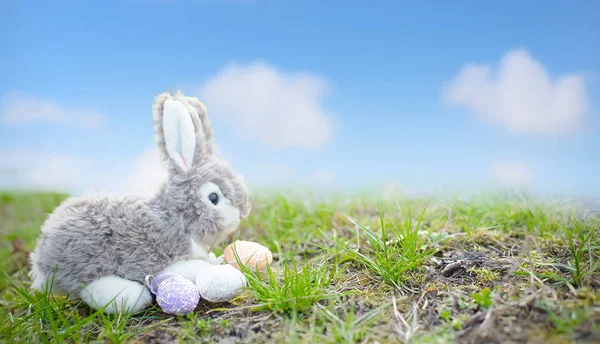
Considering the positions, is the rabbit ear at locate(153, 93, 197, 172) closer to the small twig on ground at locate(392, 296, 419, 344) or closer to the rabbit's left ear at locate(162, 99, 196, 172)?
the rabbit's left ear at locate(162, 99, 196, 172)

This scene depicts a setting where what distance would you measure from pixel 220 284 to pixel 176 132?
2.71 ft

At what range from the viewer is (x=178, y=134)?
2.43 m

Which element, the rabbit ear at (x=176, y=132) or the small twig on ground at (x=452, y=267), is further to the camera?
the rabbit ear at (x=176, y=132)

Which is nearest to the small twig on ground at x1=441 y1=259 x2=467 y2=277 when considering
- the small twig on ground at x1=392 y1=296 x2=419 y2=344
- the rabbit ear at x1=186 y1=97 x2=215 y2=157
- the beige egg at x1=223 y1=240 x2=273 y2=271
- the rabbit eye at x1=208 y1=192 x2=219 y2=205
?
the small twig on ground at x1=392 y1=296 x2=419 y2=344

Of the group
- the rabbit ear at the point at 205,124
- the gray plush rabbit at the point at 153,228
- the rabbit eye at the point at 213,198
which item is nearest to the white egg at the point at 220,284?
the gray plush rabbit at the point at 153,228

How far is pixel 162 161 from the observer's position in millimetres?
2471

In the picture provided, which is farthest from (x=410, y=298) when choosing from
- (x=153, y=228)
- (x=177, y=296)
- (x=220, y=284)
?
(x=153, y=228)

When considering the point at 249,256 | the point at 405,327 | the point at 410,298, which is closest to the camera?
the point at 405,327

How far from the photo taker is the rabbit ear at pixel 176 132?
2408 mm

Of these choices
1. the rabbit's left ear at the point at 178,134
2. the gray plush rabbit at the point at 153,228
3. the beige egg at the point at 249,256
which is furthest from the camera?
the beige egg at the point at 249,256

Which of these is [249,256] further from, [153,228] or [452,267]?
[452,267]

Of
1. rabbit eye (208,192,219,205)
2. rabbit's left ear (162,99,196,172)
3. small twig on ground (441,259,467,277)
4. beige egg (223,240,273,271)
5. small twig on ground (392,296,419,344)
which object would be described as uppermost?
rabbit's left ear (162,99,196,172)

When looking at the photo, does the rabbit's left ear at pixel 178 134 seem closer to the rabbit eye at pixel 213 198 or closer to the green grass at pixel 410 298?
the rabbit eye at pixel 213 198

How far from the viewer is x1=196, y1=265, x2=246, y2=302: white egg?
2.20m
